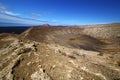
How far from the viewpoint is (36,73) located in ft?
18.7

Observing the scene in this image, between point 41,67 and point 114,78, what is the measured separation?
4539mm

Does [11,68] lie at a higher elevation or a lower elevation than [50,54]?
lower

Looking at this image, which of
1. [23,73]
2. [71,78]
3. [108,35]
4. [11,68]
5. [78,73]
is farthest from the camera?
[108,35]

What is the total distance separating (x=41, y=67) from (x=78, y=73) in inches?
97.8

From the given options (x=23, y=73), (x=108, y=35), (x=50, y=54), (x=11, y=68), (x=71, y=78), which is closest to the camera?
(x=71, y=78)

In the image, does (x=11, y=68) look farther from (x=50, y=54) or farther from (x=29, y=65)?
(x=50, y=54)

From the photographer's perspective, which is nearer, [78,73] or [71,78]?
[71,78]

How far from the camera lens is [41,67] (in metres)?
6.14

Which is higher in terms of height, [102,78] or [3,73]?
[102,78]

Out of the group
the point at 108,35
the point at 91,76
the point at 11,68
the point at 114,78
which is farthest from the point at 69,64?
the point at 108,35

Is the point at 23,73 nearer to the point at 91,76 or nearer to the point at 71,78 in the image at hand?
the point at 71,78

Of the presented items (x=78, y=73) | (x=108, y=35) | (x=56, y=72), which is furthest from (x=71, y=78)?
(x=108, y=35)

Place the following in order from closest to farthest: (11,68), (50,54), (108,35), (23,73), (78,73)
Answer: (78,73) → (23,73) → (11,68) → (50,54) → (108,35)

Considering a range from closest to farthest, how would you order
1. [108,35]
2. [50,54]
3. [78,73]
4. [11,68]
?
[78,73], [11,68], [50,54], [108,35]
